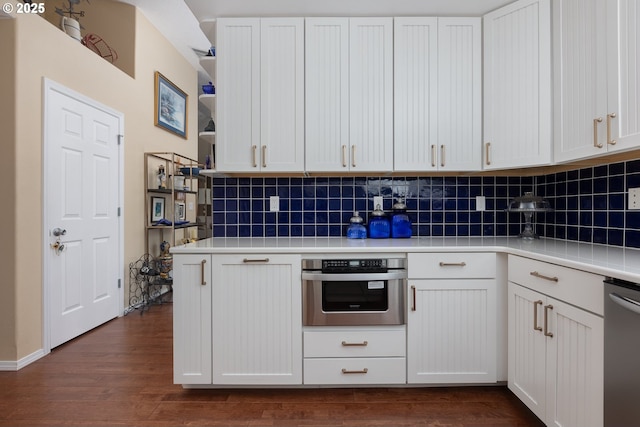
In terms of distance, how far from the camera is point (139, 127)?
4039 millimetres

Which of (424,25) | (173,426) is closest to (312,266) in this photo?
(173,426)

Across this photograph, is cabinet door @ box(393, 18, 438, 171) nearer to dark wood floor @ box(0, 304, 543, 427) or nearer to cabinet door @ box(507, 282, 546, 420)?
cabinet door @ box(507, 282, 546, 420)

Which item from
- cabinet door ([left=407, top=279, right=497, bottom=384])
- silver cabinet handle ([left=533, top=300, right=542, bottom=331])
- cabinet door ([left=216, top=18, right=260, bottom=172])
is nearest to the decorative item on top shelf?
cabinet door ([left=407, top=279, right=497, bottom=384])

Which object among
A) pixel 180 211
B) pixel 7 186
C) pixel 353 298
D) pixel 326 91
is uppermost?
pixel 326 91

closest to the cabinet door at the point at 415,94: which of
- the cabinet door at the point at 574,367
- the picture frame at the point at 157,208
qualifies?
the cabinet door at the point at 574,367

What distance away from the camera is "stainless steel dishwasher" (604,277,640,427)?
114cm

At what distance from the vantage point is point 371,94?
2.30 m

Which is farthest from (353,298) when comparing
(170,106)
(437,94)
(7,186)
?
(170,106)

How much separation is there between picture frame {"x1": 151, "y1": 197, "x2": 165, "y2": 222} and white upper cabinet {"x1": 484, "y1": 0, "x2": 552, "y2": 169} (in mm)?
3668

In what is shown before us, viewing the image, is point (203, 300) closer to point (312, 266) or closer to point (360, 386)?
point (312, 266)

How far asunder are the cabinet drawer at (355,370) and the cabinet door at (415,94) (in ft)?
3.93

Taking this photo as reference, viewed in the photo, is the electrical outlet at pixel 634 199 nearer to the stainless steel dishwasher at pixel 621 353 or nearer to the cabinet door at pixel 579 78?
the cabinet door at pixel 579 78

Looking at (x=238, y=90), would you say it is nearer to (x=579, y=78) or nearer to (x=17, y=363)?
(x=579, y=78)

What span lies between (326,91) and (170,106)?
3.25 metres
